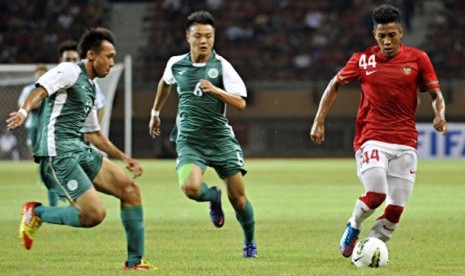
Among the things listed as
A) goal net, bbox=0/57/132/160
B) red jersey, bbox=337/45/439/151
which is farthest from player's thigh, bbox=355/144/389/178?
goal net, bbox=0/57/132/160

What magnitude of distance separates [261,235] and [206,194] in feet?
6.71

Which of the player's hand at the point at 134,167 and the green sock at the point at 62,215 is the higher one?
the player's hand at the point at 134,167

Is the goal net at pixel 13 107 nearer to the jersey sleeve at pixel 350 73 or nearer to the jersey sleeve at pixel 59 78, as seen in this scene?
the jersey sleeve at pixel 350 73

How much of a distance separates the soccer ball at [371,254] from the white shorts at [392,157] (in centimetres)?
63

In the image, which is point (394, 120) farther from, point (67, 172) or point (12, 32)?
point (12, 32)

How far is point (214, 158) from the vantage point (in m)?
10.2

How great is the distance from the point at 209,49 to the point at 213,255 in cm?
183

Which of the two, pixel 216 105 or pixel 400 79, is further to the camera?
pixel 216 105

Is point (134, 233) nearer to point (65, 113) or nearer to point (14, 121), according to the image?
point (65, 113)

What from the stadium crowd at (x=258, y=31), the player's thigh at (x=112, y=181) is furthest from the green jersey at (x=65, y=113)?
the stadium crowd at (x=258, y=31)

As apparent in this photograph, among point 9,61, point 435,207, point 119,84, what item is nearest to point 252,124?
point 119,84

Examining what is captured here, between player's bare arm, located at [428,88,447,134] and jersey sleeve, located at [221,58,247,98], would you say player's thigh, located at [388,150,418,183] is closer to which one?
player's bare arm, located at [428,88,447,134]

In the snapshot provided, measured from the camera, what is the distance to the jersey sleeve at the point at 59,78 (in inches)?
337

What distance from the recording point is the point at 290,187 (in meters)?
20.7
